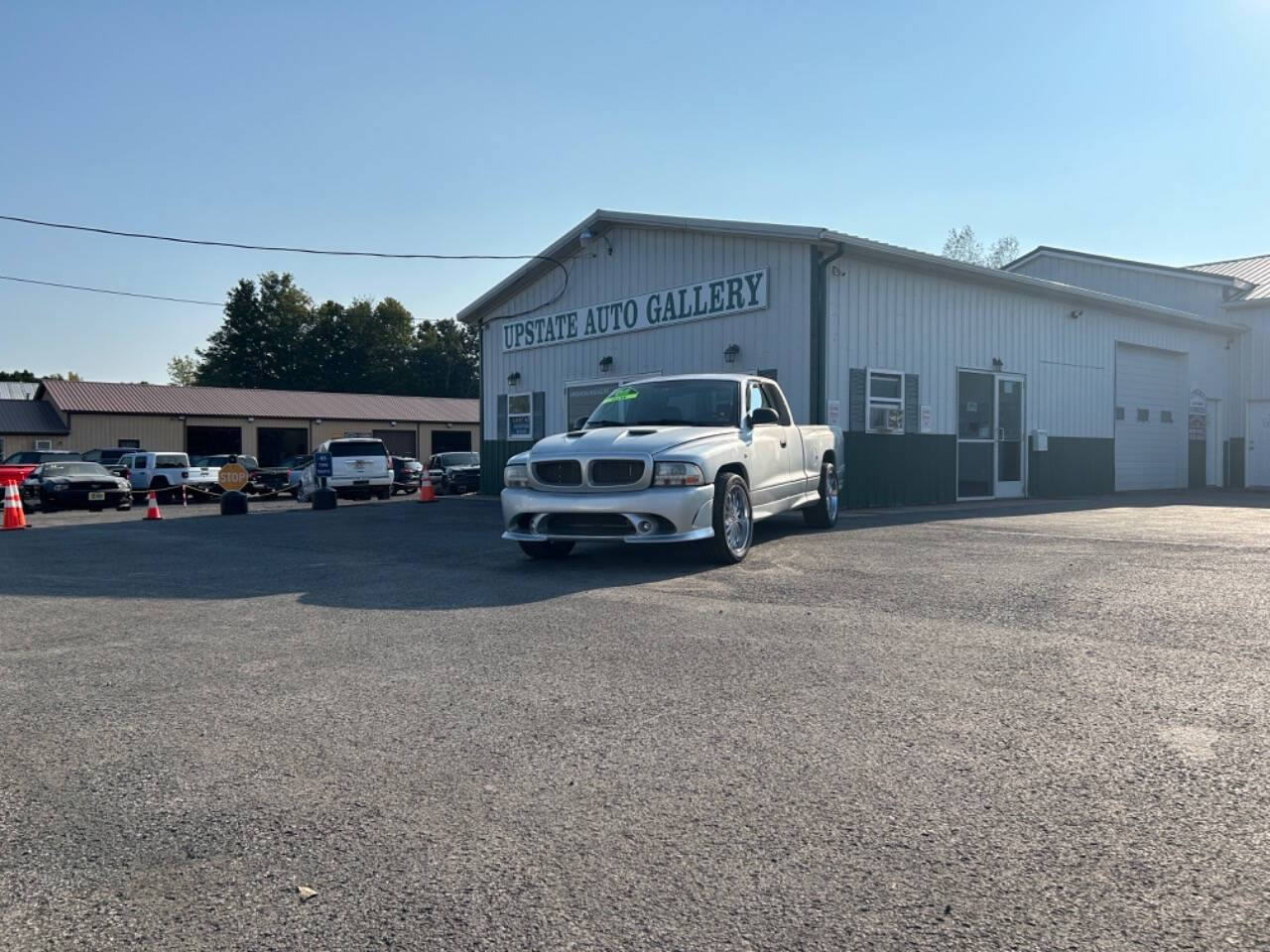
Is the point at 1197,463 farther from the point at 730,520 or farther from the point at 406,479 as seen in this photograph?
the point at 406,479

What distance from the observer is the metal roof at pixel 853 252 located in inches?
598

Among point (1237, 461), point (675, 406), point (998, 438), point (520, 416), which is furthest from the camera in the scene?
point (1237, 461)

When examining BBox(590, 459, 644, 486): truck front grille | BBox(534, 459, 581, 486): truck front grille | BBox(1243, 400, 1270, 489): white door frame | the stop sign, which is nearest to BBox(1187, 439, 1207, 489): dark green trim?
BBox(1243, 400, 1270, 489): white door frame

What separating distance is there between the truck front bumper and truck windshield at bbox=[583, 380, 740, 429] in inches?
59.6

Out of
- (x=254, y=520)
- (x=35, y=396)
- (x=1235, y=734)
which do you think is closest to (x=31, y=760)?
(x=1235, y=734)

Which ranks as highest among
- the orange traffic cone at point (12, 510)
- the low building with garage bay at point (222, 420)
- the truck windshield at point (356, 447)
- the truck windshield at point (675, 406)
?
the low building with garage bay at point (222, 420)

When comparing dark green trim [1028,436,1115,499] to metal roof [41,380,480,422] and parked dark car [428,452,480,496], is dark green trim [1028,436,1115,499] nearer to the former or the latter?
parked dark car [428,452,480,496]

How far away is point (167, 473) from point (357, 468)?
7.40 metres

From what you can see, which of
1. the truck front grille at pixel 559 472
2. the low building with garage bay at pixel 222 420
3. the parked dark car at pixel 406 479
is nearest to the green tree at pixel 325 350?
the low building with garage bay at pixel 222 420

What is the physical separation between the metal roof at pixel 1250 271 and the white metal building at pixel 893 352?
0.34 metres

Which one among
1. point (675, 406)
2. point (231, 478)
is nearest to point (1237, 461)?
point (675, 406)

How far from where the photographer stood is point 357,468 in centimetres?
2489

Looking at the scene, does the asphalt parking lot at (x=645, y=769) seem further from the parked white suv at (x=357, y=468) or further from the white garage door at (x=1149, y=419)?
the parked white suv at (x=357, y=468)

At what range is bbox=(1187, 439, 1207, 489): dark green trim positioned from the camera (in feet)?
79.4
